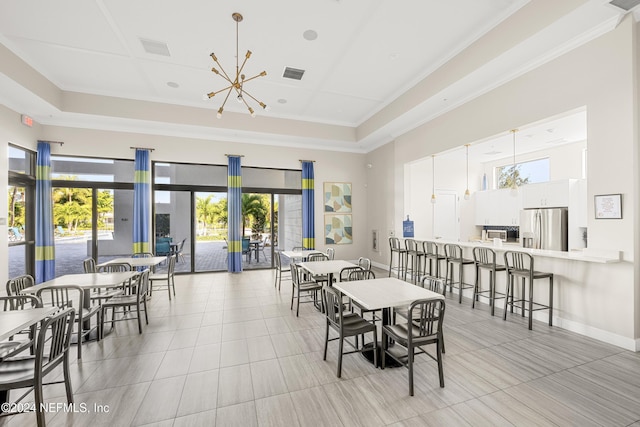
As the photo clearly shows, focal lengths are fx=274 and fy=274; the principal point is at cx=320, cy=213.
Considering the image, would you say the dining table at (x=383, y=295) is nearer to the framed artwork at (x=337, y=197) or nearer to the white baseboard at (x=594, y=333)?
the white baseboard at (x=594, y=333)

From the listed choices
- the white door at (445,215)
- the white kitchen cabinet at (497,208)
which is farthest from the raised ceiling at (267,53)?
the white kitchen cabinet at (497,208)

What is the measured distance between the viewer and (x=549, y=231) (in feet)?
18.1

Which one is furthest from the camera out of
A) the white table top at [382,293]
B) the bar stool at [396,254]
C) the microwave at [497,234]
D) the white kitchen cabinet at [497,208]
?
the microwave at [497,234]

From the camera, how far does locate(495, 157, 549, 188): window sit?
24.5 ft

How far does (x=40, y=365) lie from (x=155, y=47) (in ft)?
15.0

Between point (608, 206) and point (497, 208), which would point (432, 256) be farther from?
point (497, 208)

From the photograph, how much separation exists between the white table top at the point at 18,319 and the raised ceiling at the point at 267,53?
372 cm

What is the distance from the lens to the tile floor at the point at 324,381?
2.16m

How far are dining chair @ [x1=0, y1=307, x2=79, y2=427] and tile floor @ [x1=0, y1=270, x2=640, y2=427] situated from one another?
376 mm

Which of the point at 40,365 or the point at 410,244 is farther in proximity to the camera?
the point at 410,244

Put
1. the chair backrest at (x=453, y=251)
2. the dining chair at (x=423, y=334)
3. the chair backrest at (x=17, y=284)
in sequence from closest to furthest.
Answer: the dining chair at (x=423, y=334), the chair backrest at (x=17, y=284), the chair backrest at (x=453, y=251)

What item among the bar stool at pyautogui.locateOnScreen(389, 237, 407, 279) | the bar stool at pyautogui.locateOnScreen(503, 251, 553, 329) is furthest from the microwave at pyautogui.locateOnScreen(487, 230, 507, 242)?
the bar stool at pyautogui.locateOnScreen(503, 251, 553, 329)

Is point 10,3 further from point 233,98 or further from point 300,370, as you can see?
point 300,370

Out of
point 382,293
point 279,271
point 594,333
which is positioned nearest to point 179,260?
point 279,271
